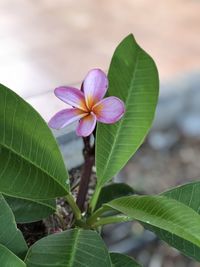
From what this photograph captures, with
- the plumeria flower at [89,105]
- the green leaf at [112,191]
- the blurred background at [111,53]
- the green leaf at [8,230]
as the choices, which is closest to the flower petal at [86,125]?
the plumeria flower at [89,105]

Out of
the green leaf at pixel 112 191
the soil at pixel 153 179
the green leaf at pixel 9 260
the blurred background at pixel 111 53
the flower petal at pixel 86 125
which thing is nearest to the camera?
the green leaf at pixel 9 260

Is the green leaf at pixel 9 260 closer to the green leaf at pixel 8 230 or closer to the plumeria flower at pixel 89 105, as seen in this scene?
the green leaf at pixel 8 230

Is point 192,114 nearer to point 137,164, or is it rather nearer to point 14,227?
point 137,164

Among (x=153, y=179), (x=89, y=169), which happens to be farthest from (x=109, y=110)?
(x=153, y=179)

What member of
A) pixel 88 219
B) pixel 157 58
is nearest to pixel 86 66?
pixel 157 58

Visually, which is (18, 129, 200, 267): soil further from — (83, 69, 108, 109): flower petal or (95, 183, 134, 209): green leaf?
(83, 69, 108, 109): flower petal

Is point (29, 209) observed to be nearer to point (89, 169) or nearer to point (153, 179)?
point (89, 169)

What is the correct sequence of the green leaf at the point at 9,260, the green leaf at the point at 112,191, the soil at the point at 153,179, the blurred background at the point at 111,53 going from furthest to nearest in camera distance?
the blurred background at the point at 111,53
the soil at the point at 153,179
the green leaf at the point at 112,191
the green leaf at the point at 9,260
